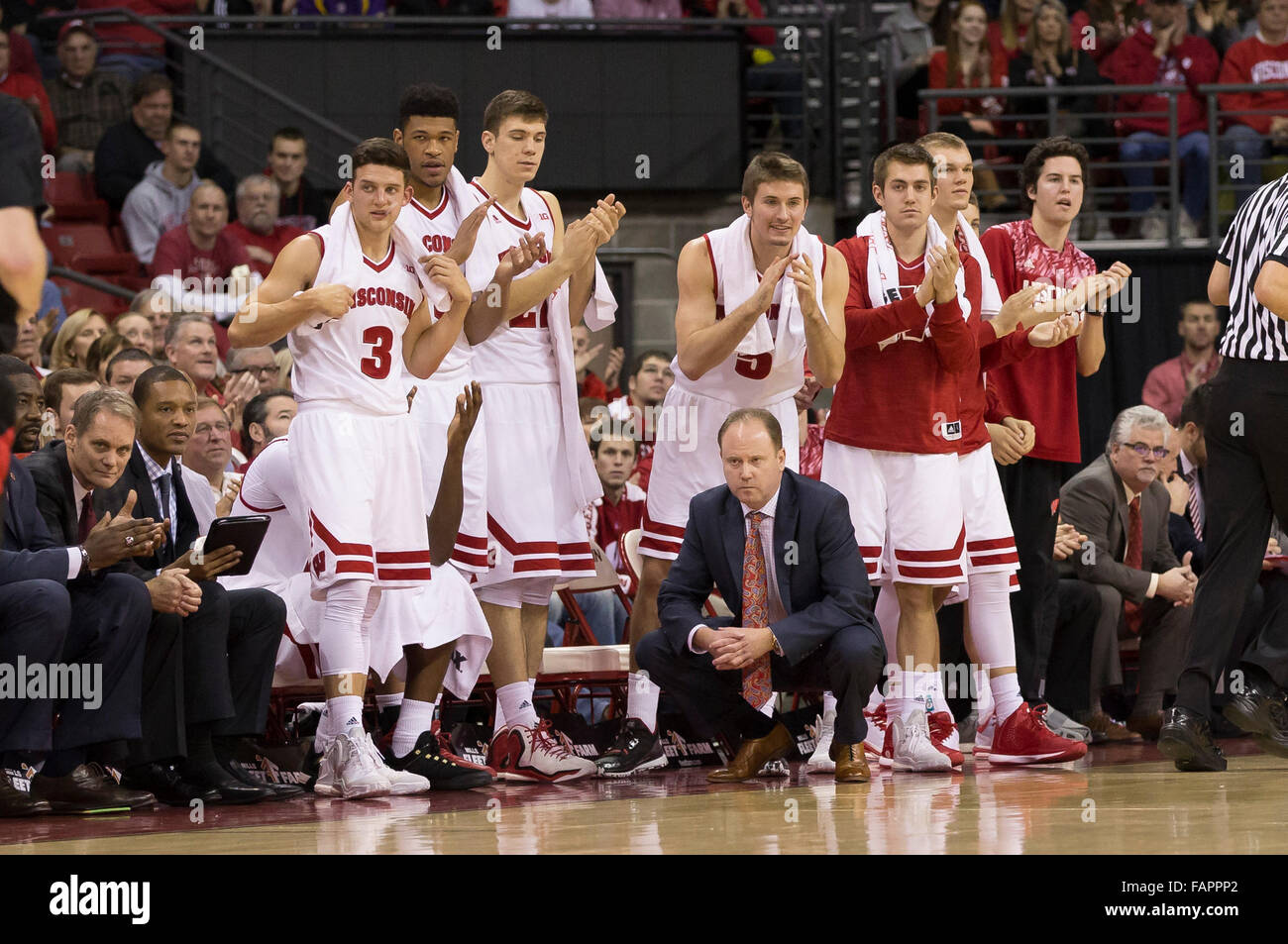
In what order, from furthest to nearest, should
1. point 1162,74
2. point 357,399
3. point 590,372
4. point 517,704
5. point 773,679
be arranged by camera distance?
point 1162,74 → point 590,372 → point 517,704 → point 773,679 → point 357,399

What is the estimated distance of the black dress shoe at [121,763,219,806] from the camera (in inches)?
244

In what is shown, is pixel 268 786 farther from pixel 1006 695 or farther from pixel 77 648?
pixel 1006 695

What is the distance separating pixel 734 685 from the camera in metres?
6.37

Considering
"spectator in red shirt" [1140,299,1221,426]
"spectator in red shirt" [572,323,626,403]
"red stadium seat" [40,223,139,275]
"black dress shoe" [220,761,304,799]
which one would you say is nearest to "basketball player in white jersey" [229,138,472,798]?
"black dress shoe" [220,761,304,799]

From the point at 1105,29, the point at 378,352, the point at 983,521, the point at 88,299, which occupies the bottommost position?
the point at 983,521

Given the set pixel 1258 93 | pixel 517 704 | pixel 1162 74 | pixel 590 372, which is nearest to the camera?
pixel 517 704

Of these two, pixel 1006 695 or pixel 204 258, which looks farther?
pixel 204 258

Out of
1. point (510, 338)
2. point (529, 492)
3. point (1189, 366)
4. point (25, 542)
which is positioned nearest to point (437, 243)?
point (510, 338)

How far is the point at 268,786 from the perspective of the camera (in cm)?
625

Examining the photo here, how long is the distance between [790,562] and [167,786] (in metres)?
2.30

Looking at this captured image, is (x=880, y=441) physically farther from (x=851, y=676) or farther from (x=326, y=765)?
(x=326, y=765)

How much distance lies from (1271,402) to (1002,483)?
66.9 inches

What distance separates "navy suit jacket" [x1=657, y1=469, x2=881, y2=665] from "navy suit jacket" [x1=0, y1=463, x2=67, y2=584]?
2027mm
